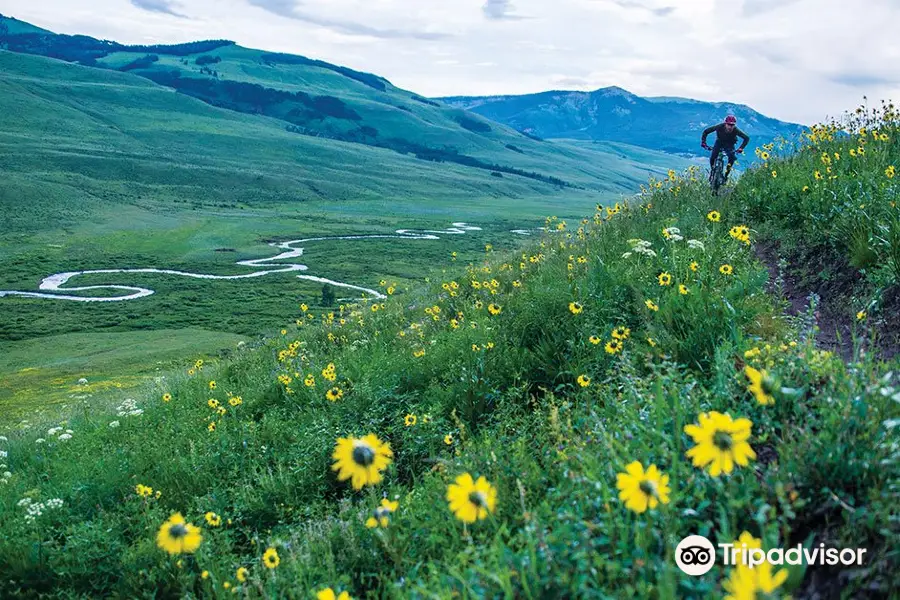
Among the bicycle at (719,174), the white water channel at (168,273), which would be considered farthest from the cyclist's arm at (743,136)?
the white water channel at (168,273)

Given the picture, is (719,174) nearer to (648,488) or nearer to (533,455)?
(533,455)

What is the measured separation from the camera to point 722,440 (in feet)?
9.43

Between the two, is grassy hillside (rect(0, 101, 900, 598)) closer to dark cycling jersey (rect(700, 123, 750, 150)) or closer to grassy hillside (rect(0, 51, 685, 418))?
dark cycling jersey (rect(700, 123, 750, 150))

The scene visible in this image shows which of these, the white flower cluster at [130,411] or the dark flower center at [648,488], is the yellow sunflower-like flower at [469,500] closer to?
the dark flower center at [648,488]

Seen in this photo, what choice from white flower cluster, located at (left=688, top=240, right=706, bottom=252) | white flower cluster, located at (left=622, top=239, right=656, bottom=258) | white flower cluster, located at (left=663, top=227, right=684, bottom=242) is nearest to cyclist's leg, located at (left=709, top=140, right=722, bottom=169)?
white flower cluster, located at (left=663, top=227, right=684, bottom=242)

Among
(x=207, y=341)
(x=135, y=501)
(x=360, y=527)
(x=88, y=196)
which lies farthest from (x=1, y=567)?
(x=88, y=196)

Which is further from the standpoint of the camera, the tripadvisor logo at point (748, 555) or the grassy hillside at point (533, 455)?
the grassy hillside at point (533, 455)

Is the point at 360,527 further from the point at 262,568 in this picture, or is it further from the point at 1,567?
the point at 1,567

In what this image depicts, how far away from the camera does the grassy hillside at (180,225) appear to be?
190ft

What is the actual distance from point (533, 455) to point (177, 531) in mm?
2542

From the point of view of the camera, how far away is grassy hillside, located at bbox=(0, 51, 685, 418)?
57.9m

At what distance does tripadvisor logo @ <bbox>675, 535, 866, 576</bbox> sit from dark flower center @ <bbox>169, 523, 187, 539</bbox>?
3.06 metres

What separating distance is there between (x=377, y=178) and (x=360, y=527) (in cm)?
19297

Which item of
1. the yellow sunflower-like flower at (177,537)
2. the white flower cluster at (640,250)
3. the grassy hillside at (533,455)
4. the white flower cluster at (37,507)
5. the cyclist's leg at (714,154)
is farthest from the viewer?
the cyclist's leg at (714,154)
